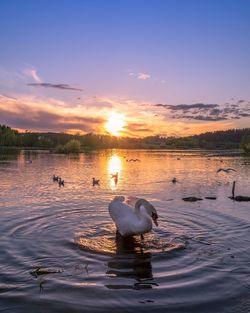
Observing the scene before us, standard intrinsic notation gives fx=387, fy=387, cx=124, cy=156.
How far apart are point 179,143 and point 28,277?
156686 mm

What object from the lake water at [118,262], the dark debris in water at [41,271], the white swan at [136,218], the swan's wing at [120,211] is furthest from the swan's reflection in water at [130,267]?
the dark debris in water at [41,271]

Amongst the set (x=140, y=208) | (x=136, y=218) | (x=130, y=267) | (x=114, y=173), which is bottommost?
(x=130, y=267)

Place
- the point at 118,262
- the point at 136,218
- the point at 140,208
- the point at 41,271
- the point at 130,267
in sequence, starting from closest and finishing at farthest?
1. the point at 41,271
2. the point at 130,267
3. the point at 118,262
4. the point at 136,218
5. the point at 140,208

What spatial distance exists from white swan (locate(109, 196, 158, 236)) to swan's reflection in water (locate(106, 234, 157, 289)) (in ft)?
1.29

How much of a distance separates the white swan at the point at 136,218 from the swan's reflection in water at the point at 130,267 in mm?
393

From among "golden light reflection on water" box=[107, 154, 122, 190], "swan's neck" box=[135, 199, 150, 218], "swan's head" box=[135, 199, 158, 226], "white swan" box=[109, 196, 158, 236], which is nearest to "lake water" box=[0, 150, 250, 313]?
"white swan" box=[109, 196, 158, 236]

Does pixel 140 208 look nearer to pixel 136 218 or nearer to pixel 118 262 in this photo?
pixel 136 218

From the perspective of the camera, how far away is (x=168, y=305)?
7379 mm

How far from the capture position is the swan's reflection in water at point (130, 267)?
333 inches

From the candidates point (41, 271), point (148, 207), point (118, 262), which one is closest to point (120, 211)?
point (148, 207)

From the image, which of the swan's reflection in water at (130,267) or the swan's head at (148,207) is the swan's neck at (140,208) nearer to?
the swan's head at (148,207)

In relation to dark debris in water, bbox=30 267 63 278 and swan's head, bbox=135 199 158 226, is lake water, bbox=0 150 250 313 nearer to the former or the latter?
dark debris in water, bbox=30 267 63 278

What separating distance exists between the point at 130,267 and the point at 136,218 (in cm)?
265

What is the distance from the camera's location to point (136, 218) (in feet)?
39.8
